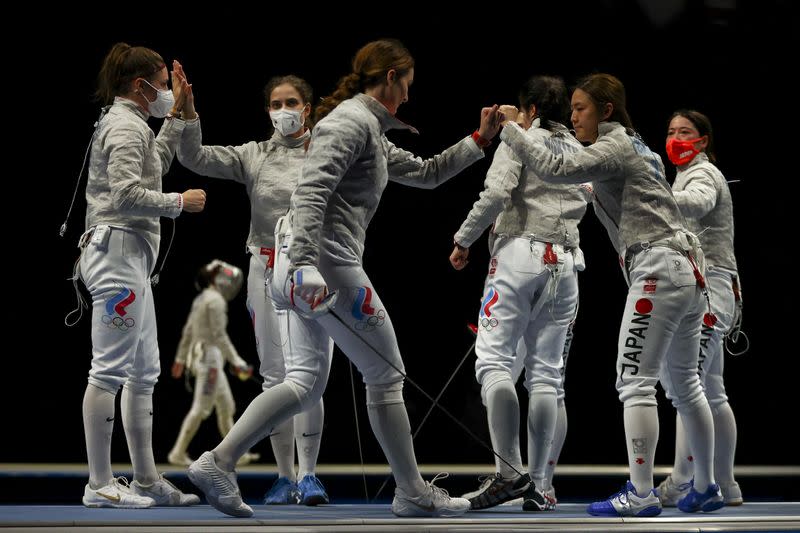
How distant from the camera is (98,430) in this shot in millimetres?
3004

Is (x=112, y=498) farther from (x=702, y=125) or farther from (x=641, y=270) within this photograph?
(x=702, y=125)

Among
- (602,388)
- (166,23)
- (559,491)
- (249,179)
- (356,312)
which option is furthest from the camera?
(602,388)

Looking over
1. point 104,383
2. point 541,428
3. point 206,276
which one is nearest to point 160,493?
point 104,383

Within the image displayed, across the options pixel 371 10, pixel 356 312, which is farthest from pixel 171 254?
pixel 356 312

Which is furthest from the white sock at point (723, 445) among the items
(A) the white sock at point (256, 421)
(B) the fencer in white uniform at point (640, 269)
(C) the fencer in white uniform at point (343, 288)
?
(A) the white sock at point (256, 421)

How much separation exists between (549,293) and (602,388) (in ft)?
11.6

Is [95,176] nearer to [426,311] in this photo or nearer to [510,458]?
[510,458]

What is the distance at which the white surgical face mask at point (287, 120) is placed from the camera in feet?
11.4

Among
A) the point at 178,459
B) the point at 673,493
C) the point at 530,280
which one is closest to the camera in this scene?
the point at 530,280

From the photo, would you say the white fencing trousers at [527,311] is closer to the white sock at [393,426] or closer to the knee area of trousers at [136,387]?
the white sock at [393,426]

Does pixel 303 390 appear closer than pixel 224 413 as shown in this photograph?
Yes

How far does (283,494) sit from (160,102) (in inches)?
52.9

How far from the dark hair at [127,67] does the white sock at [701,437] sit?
6.49 feet

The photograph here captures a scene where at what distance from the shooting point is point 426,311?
261 inches
